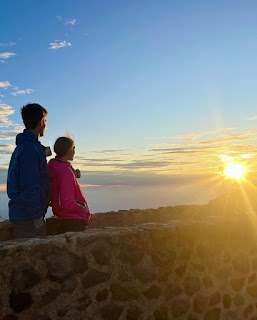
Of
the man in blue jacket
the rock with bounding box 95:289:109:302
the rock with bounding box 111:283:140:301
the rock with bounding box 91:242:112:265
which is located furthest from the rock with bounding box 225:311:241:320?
the man in blue jacket

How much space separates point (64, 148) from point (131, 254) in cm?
142

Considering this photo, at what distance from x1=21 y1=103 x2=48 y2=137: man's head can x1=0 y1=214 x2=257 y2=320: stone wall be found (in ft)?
4.02

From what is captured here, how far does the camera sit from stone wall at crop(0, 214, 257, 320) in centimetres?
307

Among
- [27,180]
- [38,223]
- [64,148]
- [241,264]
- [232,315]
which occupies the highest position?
[64,148]

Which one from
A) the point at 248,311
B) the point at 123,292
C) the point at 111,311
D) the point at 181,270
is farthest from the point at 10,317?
the point at 248,311

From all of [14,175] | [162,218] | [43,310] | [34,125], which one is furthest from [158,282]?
[162,218]

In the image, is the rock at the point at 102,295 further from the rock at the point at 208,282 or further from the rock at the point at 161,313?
the rock at the point at 208,282

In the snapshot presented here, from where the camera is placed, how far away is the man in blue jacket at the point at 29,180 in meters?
3.55

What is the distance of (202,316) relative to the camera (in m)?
4.09

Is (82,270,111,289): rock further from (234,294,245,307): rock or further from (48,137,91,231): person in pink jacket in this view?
(234,294,245,307): rock

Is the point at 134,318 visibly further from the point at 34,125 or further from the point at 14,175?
the point at 34,125

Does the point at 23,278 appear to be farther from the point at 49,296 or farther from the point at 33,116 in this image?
the point at 33,116

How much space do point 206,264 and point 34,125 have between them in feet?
8.18

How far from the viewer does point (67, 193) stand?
3.89 meters
